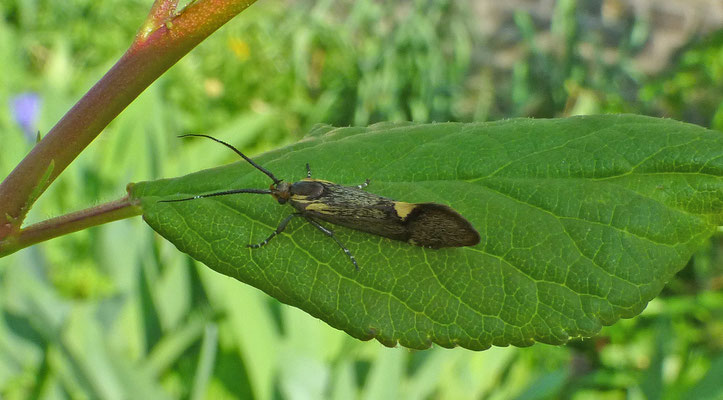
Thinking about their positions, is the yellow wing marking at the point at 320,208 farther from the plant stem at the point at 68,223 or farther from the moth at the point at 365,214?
the plant stem at the point at 68,223

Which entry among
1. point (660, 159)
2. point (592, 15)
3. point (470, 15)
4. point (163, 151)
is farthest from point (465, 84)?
point (660, 159)

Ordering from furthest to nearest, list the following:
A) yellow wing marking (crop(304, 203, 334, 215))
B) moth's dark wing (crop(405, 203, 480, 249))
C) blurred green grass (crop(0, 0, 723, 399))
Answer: blurred green grass (crop(0, 0, 723, 399)) < yellow wing marking (crop(304, 203, 334, 215)) < moth's dark wing (crop(405, 203, 480, 249))

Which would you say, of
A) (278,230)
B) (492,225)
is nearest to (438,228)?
(492,225)

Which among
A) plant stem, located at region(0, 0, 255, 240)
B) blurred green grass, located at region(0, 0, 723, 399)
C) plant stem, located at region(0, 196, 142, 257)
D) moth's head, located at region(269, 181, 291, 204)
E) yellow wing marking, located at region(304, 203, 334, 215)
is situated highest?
plant stem, located at region(0, 0, 255, 240)

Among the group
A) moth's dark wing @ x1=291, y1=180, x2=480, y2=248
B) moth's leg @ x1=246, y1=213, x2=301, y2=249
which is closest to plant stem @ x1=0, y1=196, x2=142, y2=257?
moth's leg @ x1=246, y1=213, x2=301, y2=249

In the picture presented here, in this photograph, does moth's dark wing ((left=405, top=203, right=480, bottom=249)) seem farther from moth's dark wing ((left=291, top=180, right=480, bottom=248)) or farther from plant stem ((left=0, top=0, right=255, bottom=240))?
plant stem ((left=0, top=0, right=255, bottom=240))

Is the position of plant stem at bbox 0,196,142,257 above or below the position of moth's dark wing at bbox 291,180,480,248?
above
